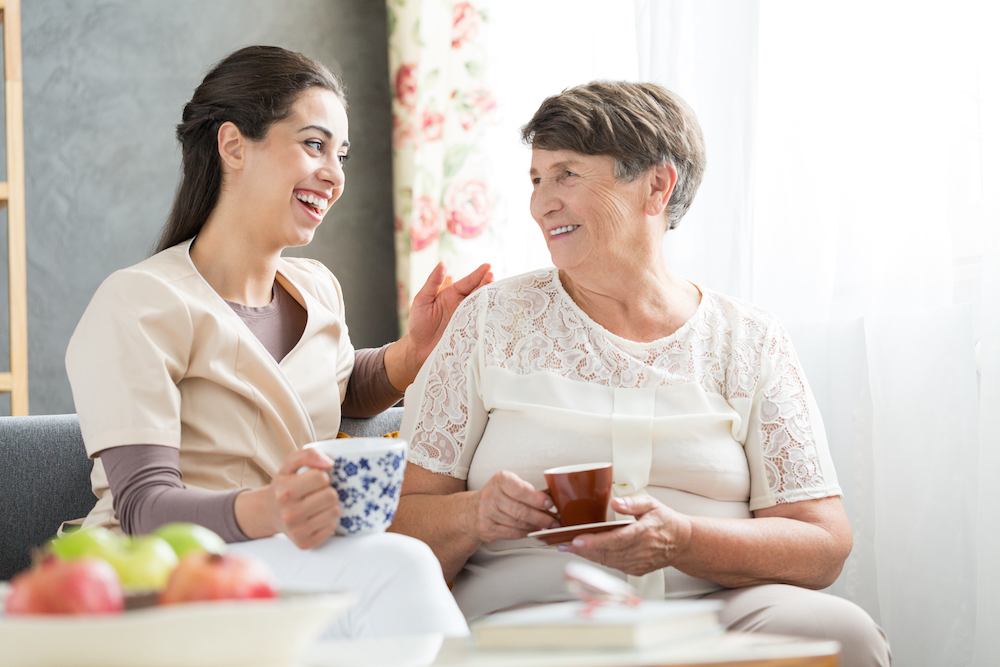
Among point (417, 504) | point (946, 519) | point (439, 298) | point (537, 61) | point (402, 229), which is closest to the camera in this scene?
point (417, 504)

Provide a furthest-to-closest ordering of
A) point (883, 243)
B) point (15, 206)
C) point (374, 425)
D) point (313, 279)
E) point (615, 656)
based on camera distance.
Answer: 1. point (15, 206)
2. point (374, 425)
3. point (313, 279)
4. point (883, 243)
5. point (615, 656)

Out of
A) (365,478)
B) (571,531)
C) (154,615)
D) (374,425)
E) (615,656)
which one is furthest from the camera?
(374,425)

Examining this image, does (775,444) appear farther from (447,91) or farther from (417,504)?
(447,91)

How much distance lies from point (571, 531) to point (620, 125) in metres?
0.76

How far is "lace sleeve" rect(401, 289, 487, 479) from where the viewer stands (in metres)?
1.47

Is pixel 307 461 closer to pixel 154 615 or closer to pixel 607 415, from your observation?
pixel 154 615

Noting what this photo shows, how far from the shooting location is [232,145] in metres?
1.59

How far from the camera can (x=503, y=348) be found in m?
1.51

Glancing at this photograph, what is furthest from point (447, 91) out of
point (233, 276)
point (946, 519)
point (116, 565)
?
point (116, 565)

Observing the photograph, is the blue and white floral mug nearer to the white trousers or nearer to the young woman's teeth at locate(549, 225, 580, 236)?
the white trousers

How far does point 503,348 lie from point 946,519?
84 centimetres

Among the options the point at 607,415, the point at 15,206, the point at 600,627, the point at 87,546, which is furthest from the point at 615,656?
the point at 15,206

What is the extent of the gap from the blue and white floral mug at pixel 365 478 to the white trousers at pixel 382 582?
1.3 inches

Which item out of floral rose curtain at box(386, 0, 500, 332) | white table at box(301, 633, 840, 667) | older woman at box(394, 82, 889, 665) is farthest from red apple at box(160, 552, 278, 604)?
floral rose curtain at box(386, 0, 500, 332)
